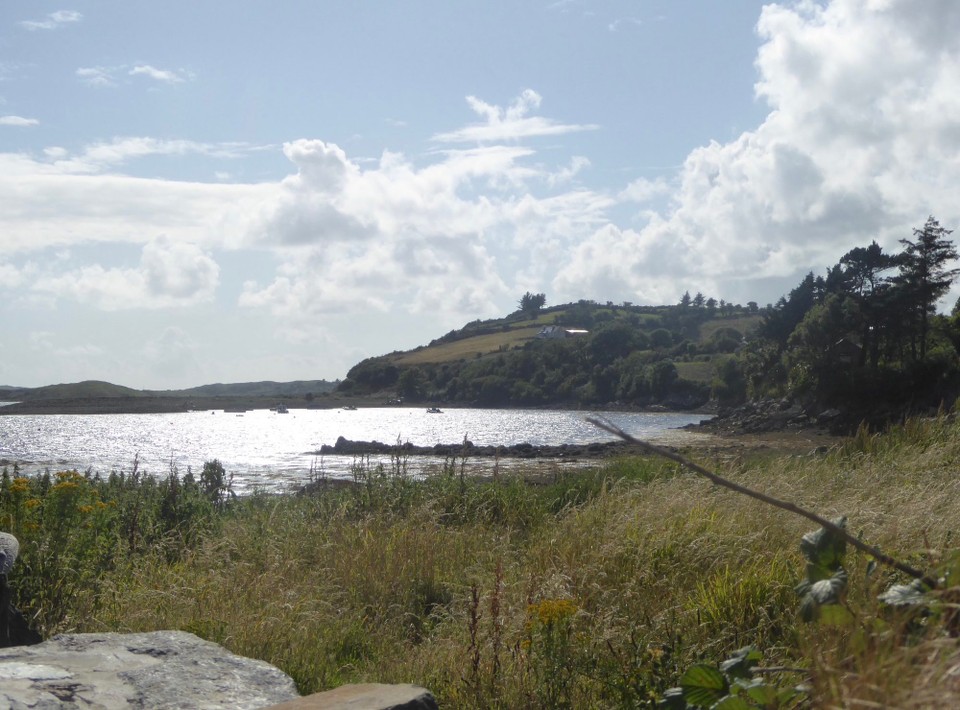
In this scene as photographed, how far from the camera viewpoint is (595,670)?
476 cm

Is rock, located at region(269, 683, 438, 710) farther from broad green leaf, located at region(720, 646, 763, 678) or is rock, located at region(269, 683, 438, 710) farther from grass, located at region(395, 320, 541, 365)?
grass, located at region(395, 320, 541, 365)

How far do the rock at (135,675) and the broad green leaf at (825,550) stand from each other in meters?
2.77

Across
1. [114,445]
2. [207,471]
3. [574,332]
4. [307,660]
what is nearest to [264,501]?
[207,471]

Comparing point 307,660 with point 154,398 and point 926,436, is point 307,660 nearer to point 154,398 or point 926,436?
point 926,436

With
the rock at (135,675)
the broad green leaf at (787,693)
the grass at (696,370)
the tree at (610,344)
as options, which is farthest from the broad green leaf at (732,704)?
the tree at (610,344)

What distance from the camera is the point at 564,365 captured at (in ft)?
389

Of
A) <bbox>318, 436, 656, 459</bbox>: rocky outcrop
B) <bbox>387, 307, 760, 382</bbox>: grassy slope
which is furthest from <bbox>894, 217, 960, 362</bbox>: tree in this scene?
<bbox>387, 307, 760, 382</bbox>: grassy slope

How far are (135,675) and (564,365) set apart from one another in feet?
377

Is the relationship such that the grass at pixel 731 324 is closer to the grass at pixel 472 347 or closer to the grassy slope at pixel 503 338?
the grassy slope at pixel 503 338

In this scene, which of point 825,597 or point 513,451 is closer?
point 825,597

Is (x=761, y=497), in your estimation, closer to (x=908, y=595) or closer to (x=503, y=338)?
(x=908, y=595)

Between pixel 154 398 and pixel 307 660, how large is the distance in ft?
461

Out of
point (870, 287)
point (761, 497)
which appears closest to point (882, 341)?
point (870, 287)

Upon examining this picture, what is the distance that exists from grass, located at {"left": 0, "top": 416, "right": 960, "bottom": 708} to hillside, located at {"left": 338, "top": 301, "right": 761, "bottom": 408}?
87390 millimetres
